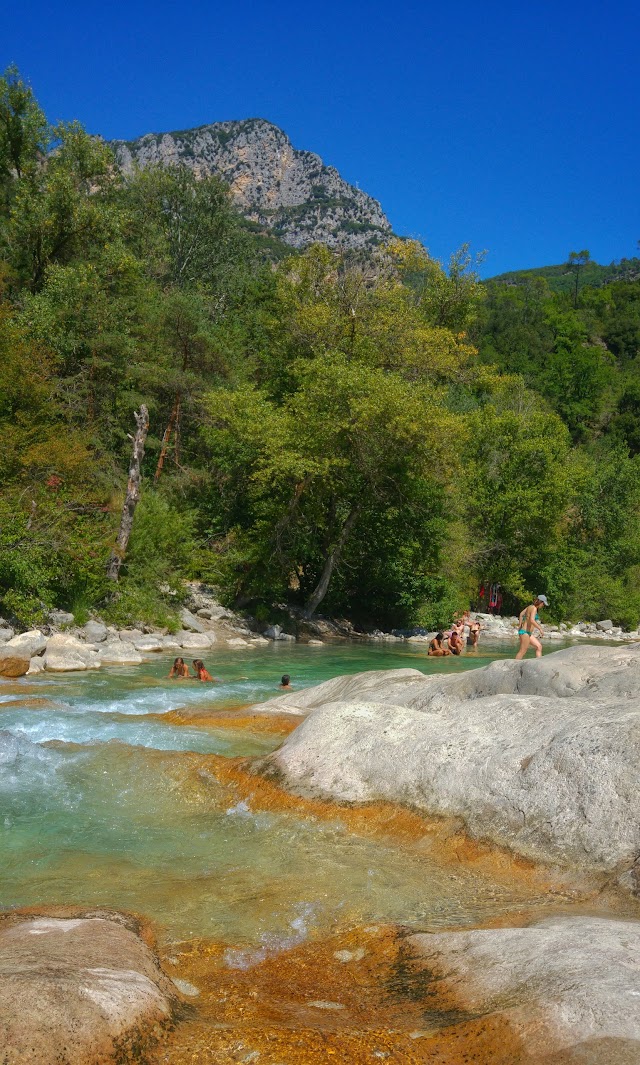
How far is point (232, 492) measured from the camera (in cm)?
3188

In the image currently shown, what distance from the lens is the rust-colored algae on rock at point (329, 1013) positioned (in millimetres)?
3990

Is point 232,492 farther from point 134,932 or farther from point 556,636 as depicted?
point 134,932

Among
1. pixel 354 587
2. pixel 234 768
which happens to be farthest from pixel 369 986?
pixel 354 587

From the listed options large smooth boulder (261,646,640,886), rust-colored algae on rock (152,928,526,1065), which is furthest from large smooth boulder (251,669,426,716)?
rust-colored algae on rock (152,928,526,1065)

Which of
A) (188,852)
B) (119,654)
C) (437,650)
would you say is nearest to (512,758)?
(188,852)

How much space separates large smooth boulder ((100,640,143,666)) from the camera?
19359 mm

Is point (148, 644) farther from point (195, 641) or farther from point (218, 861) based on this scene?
point (218, 861)

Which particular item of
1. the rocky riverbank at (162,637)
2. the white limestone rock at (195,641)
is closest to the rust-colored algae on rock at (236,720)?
the rocky riverbank at (162,637)

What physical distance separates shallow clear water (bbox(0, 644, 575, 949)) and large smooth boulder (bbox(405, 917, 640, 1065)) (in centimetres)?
70

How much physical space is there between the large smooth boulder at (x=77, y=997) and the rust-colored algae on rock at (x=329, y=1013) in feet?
0.67

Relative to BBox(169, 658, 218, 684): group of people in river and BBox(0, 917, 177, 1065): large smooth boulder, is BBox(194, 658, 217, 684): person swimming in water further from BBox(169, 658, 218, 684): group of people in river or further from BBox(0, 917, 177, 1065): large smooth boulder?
BBox(0, 917, 177, 1065): large smooth boulder

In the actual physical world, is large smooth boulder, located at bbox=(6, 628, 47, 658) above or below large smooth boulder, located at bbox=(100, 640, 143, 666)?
above

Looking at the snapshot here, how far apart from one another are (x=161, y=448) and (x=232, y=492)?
3.73 meters

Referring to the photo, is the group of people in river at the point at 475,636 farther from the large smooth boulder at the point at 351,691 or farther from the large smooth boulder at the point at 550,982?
the large smooth boulder at the point at 550,982
